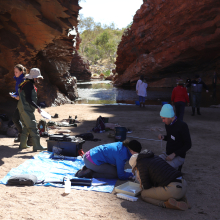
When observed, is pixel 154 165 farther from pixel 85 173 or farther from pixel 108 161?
pixel 85 173

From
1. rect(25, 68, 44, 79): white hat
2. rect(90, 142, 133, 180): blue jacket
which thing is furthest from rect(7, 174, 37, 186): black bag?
rect(25, 68, 44, 79): white hat

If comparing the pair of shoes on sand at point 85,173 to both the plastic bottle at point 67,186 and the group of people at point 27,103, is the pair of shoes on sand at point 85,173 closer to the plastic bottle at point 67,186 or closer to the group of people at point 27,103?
the plastic bottle at point 67,186

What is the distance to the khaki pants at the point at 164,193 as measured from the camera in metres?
3.50

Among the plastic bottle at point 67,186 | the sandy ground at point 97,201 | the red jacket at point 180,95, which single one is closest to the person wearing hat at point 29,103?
the sandy ground at point 97,201

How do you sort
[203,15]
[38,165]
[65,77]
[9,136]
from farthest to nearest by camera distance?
1. [203,15]
2. [65,77]
3. [9,136]
4. [38,165]

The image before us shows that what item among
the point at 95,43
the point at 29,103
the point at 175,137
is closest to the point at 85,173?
the point at 175,137

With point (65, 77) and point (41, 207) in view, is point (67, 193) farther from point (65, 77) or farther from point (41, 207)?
point (65, 77)

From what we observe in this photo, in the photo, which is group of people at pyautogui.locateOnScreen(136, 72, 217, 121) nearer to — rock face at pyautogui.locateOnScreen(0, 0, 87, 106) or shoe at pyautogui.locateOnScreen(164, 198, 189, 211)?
rock face at pyautogui.locateOnScreen(0, 0, 87, 106)

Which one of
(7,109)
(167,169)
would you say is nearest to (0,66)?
(7,109)

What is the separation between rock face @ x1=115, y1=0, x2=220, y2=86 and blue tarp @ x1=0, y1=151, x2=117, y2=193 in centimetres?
2004

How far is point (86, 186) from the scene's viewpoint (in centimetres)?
421

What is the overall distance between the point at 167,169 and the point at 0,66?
960cm

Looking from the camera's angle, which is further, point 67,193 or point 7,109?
point 7,109

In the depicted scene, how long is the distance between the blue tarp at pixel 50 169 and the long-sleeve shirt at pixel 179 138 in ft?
3.94
